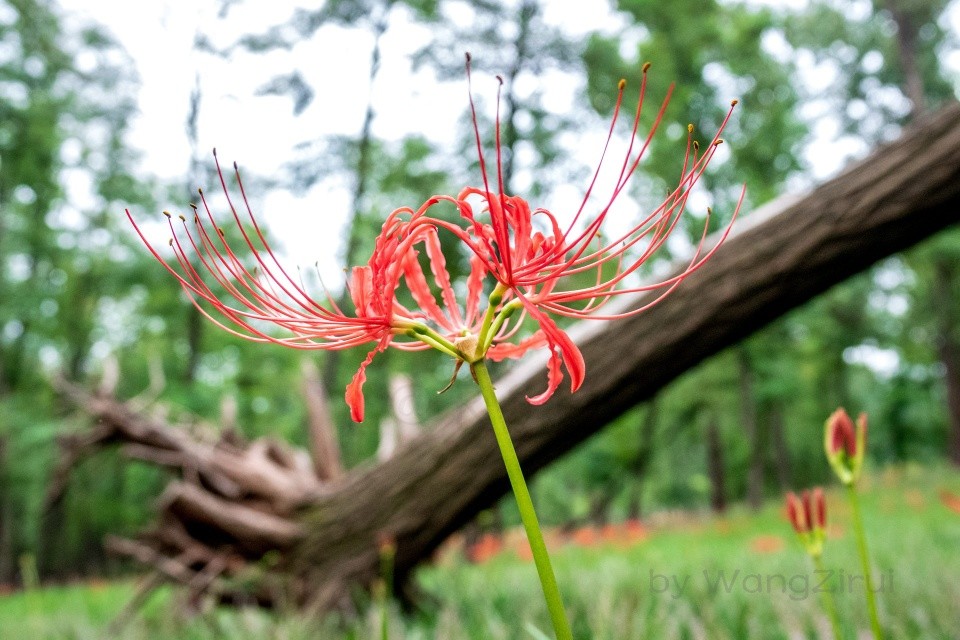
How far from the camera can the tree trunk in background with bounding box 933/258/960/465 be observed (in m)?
12.6

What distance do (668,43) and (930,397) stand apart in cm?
1694

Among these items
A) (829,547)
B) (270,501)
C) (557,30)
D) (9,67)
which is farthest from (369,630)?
(9,67)

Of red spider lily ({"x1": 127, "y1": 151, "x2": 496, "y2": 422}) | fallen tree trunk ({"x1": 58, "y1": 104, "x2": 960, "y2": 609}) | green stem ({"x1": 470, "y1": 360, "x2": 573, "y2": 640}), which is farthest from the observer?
fallen tree trunk ({"x1": 58, "y1": 104, "x2": 960, "y2": 609})

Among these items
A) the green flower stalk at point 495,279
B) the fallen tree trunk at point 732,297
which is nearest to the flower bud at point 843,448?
the green flower stalk at point 495,279

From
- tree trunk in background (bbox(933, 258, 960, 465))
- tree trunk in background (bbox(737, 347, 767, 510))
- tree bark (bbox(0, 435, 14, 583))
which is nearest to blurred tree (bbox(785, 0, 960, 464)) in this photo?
tree trunk in background (bbox(933, 258, 960, 465))

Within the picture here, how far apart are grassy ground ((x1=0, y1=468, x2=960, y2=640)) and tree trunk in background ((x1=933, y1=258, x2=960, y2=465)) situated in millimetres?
8536

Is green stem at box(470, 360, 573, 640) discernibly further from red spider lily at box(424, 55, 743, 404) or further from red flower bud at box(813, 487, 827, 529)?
red flower bud at box(813, 487, 827, 529)

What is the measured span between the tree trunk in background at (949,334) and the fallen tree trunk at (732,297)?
11994 millimetres

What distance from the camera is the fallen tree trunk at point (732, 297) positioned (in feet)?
7.68

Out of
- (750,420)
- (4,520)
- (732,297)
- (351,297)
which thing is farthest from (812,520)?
(4,520)

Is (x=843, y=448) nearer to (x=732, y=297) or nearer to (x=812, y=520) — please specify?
(x=812, y=520)

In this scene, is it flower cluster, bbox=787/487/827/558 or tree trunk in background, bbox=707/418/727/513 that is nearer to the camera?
flower cluster, bbox=787/487/827/558

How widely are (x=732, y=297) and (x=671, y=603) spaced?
1124mm

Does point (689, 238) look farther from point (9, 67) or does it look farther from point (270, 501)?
point (9, 67)
